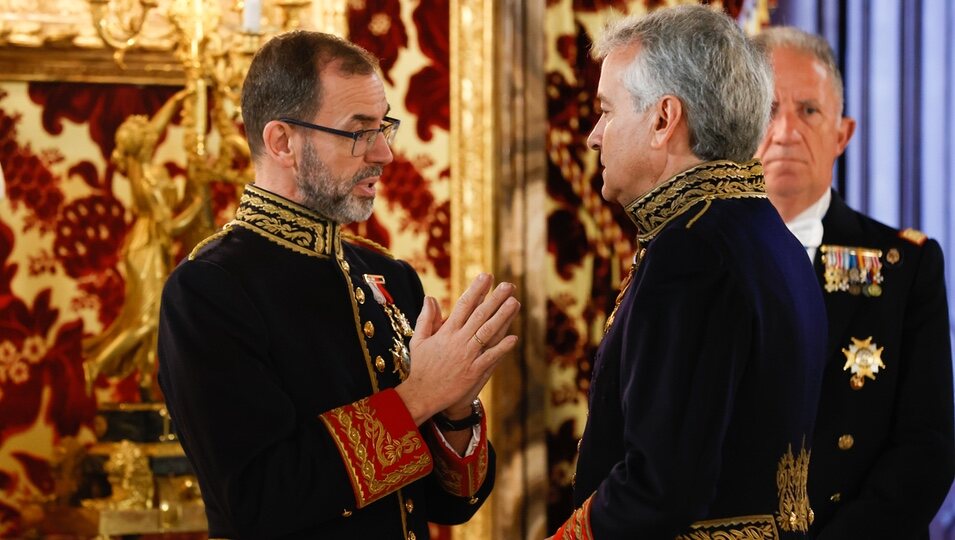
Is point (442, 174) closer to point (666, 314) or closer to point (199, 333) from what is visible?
point (199, 333)

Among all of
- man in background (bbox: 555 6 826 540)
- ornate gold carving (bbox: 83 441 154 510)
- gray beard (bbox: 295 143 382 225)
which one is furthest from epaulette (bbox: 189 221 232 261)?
ornate gold carving (bbox: 83 441 154 510)

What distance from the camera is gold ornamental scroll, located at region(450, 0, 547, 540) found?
3.49 metres

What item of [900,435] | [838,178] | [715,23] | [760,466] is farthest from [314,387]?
[838,178]

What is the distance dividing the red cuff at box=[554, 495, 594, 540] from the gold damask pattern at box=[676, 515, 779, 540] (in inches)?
4.7

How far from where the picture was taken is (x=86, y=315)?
3461 millimetres

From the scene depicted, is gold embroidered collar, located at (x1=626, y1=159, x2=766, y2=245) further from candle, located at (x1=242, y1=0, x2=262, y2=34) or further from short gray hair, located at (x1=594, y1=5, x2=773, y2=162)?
candle, located at (x1=242, y1=0, x2=262, y2=34)

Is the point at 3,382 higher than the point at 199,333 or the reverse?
the reverse

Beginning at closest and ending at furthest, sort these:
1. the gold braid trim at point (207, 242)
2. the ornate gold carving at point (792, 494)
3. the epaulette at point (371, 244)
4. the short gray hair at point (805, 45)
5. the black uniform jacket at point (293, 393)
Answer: the ornate gold carving at point (792, 494) < the black uniform jacket at point (293, 393) < the gold braid trim at point (207, 242) < the epaulette at point (371, 244) < the short gray hair at point (805, 45)

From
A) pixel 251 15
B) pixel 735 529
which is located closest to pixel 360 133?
pixel 735 529

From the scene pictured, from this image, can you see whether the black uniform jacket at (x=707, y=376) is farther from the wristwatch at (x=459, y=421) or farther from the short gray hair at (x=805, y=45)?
the short gray hair at (x=805, y=45)

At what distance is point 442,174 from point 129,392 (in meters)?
1.13

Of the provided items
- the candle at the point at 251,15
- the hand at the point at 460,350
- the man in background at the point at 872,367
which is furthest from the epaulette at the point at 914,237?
the candle at the point at 251,15

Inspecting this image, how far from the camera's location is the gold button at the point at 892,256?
2.29 metres

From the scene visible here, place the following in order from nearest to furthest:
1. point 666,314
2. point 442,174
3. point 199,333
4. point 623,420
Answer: point 666,314
point 623,420
point 199,333
point 442,174
